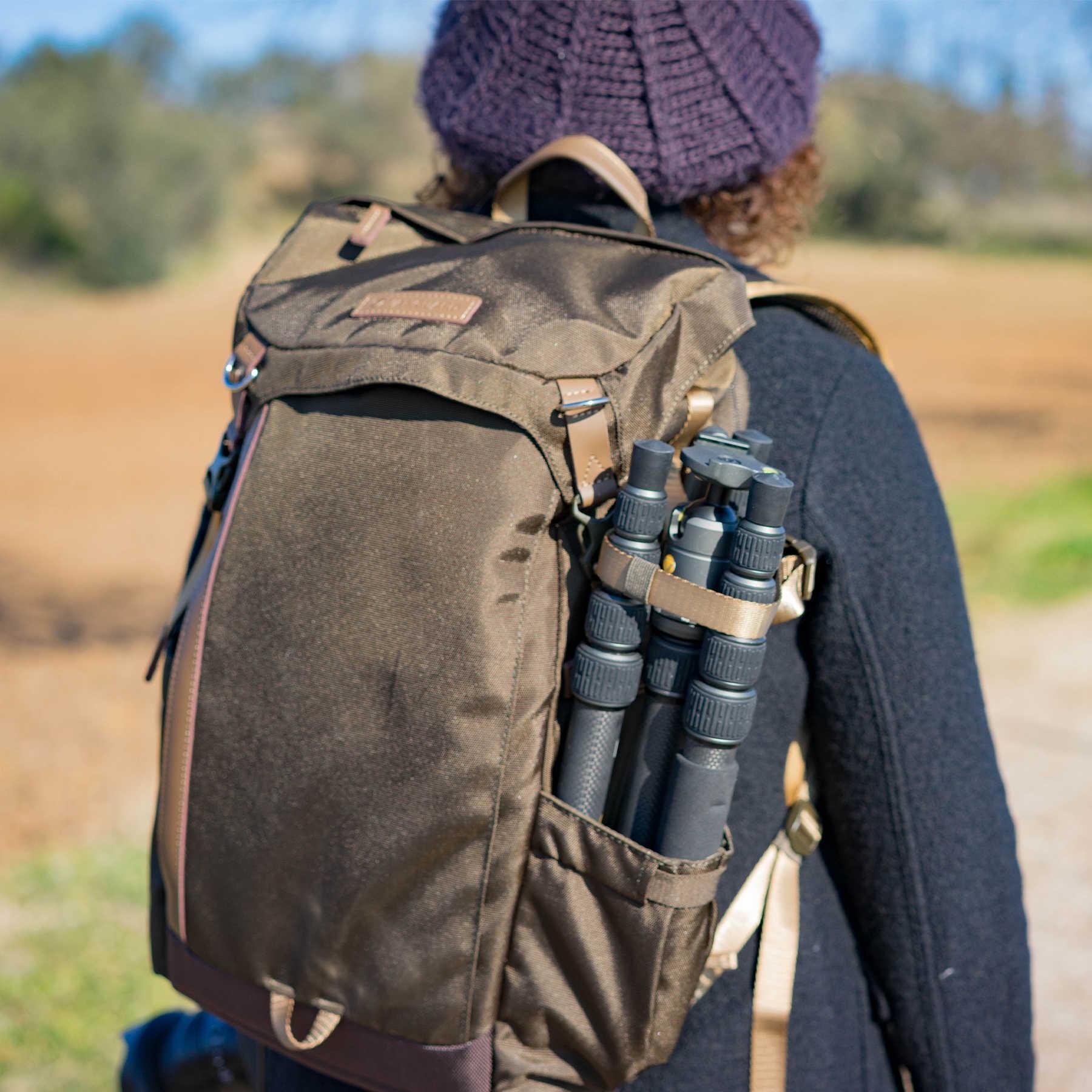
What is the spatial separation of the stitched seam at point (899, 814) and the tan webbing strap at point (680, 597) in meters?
0.15

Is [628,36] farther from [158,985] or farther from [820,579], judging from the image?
[158,985]

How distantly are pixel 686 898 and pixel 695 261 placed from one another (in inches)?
26.3

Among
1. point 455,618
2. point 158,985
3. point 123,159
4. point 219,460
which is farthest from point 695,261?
point 123,159

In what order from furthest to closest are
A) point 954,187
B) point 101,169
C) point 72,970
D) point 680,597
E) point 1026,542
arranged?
point 954,187
point 101,169
point 1026,542
point 72,970
point 680,597

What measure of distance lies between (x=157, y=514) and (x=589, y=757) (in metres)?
8.67

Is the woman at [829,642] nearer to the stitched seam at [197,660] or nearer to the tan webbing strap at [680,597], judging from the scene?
the tan webbing strap at [680,597]

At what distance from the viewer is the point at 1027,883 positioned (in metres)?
3.76

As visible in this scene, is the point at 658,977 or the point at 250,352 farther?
the point at 250,352

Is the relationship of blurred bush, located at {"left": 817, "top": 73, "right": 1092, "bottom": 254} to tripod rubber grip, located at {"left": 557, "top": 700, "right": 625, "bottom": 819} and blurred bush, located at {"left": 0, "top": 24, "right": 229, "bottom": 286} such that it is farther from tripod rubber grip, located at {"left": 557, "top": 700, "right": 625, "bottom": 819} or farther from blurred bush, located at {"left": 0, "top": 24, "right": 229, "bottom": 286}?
tripod rubber grip, located at {"left": 557, "top": 700, "right": 625, "bottom": 819}

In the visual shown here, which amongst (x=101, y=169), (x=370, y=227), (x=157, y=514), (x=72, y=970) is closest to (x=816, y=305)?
(x=370, y=227)

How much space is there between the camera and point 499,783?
3.67 ft

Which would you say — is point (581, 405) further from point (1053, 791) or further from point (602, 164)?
point (1053, 791)

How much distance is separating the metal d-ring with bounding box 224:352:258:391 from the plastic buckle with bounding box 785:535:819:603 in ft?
2.11

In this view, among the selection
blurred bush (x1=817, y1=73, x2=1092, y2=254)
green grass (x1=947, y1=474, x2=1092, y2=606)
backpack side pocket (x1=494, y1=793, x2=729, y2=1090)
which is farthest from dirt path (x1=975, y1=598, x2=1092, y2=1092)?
blurred bush (x1=817, y1=73, x2=1092, y2=254)
